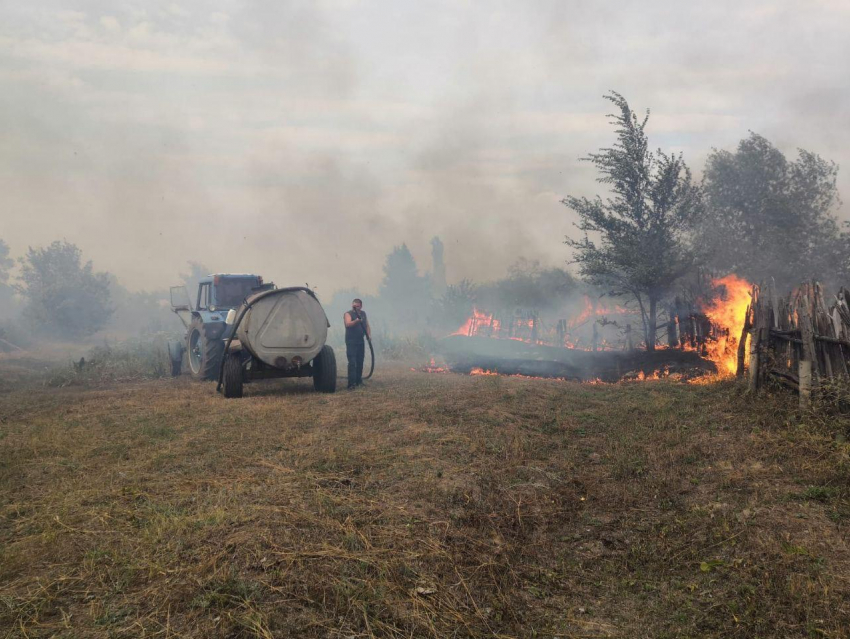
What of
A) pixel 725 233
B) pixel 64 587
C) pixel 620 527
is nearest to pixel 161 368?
A: pixel 64 587

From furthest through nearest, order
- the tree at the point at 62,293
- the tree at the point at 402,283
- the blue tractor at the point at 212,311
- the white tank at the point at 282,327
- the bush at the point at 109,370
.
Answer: the tree at the point at 402,283
the tree at the point at 62,293
the bush at the point at 109,370
the blue tractor at the point at 212,311
the white tank at the point at 282,327

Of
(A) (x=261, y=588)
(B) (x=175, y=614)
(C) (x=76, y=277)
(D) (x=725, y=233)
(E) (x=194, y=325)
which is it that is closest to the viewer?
(B) (x=175, y=614)

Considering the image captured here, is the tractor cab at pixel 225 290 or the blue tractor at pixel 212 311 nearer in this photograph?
the blue tractor at pixel 212 311

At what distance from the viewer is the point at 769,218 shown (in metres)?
27.7

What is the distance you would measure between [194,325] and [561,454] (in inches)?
420

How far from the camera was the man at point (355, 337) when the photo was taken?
38.9 ft

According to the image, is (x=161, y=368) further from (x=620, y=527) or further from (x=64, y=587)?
(x=620, y=527)

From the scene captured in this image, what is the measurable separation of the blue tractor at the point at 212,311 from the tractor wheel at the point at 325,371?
2.44 m

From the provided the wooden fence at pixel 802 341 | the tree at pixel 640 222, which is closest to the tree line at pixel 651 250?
the tree at pixel 640 222

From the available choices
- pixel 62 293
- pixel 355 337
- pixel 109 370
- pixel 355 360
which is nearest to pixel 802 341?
pixel 355 337

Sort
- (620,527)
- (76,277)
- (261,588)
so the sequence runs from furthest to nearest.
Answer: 1. (76,277)
2. (620,527)
3. (261,588)

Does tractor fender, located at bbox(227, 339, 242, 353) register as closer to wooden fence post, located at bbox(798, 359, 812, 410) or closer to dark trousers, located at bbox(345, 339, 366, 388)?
dark trousers, located at bbox(345, 339, 366, 388)

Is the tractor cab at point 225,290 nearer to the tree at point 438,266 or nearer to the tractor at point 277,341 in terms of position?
the tractor at point 277,341

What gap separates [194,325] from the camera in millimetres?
13656
